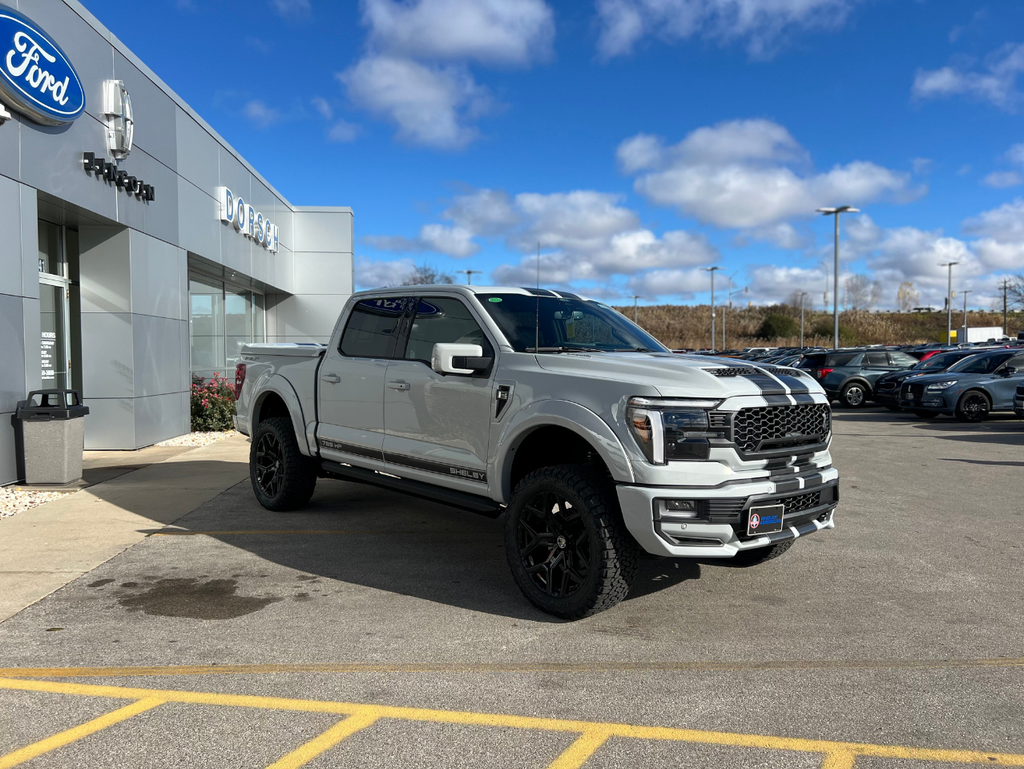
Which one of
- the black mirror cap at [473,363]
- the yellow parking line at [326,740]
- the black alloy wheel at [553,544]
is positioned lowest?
the yellow parking line at [326,740]

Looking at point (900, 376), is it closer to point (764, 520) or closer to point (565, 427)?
point (764, 520)

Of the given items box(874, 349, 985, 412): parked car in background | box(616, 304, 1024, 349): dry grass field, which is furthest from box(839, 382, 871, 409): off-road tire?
box(616, 304, 1024, 349): dry grass field

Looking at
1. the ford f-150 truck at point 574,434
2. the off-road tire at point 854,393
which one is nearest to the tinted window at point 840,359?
the off-road tire at point 854,393

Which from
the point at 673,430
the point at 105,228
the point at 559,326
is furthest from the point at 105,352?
the point at 673,430

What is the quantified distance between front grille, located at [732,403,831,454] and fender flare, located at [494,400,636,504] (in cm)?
64

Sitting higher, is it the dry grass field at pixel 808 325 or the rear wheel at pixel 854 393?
the dry grass field at pixel 808 325

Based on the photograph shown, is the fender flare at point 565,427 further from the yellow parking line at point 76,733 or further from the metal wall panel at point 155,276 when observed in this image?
the metal wall panel at point 155,276

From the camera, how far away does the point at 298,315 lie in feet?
73.8

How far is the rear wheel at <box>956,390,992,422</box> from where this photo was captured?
677 inches

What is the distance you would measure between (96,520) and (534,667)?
5.10m

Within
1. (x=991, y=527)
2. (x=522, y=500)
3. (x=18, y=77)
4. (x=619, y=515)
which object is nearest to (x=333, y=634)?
(x=522, y=500)

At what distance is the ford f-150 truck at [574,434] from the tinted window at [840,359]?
57.4 feet

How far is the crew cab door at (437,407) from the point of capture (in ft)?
17.4

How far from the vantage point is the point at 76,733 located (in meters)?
3.30
